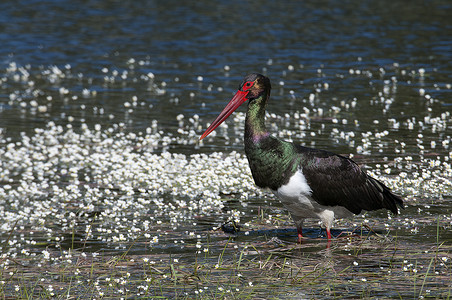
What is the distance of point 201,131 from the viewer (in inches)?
781

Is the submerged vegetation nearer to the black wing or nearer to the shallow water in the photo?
the shallow water

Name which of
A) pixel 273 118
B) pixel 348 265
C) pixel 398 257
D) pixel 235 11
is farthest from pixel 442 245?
pixel 235 11

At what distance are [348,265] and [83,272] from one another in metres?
3.65

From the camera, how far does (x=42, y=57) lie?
1284 inches

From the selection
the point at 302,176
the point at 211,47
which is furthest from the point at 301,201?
the point at 211,47

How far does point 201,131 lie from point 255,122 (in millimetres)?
8720

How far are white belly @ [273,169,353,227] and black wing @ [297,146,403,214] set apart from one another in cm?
10

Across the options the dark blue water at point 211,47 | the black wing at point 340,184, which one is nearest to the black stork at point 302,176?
the black wing at point 340,184

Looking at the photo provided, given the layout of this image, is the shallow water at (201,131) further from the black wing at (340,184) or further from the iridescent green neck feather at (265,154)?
the iridescent green neck feather at (265,154)

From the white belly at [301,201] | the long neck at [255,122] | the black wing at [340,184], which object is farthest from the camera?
the long neck at [255,122]

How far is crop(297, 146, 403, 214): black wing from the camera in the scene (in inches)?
427

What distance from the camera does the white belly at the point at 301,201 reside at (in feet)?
35.1

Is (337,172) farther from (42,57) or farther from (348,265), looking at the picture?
(42,57)

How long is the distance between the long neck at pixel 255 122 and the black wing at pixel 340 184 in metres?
0.63
